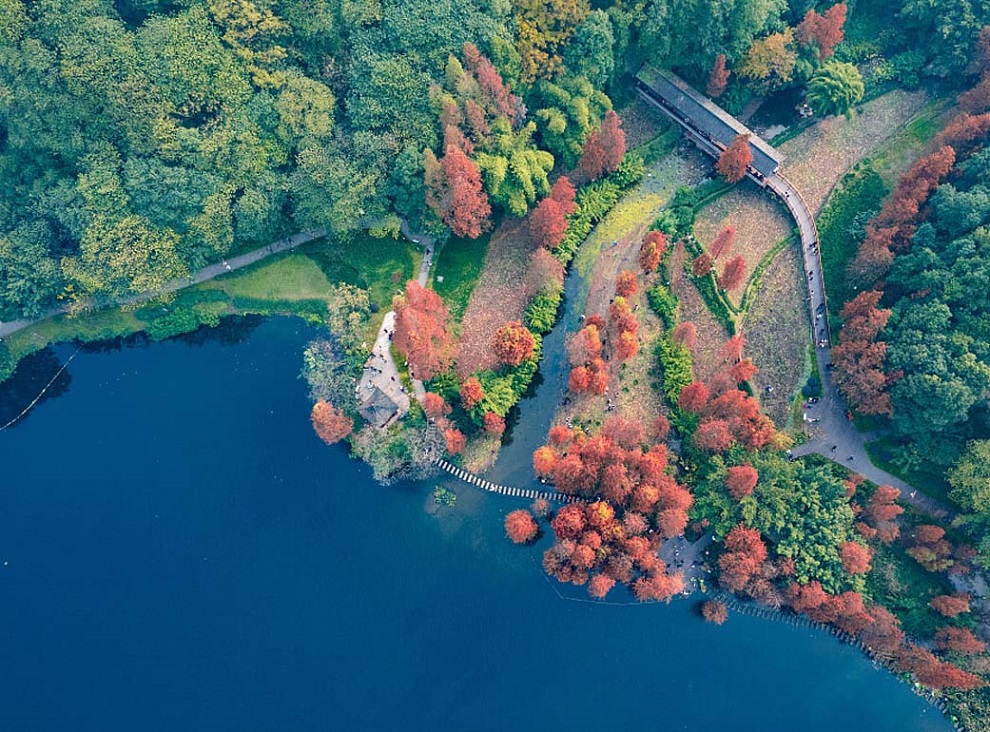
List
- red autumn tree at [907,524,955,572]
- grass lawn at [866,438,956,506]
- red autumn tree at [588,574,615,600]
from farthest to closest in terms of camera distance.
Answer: grass lawn at [866,438,956,506]
red autumn tree at [907,524,955,572]
red autumn tree at [588,574,615,600]

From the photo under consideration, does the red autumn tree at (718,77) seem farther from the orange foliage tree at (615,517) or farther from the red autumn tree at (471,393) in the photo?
the red autumn tree at (471,393)

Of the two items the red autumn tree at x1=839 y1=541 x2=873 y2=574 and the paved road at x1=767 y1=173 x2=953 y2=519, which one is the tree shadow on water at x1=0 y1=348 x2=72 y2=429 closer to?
the paved road at x1=767 y1=173 x2=953 y2=519

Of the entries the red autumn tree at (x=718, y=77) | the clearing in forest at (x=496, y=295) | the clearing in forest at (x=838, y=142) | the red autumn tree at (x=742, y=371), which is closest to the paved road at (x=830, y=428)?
the red autumn tree at (x=742, y=371)

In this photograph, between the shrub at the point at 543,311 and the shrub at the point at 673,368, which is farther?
the shrub at the point at 543,311

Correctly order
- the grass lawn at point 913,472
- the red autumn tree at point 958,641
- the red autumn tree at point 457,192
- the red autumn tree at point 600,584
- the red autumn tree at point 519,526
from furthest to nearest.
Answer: the red autumn tree at point 457,192, the grass lawn at point 913,472, the red autumn tree at point 519,526, the red autumn tree at point 958,641, the red autumn tree at point 600,584

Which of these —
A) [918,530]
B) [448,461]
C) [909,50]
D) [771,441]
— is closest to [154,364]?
[448,461]

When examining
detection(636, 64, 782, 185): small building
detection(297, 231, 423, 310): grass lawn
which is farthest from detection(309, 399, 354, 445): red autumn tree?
detection(636, 64, 782, 185): small building

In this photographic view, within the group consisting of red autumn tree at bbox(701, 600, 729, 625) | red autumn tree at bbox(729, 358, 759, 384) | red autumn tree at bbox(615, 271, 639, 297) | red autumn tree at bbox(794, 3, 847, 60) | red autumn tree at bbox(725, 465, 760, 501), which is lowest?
red autumn tree at bbox(701, 600, 729, 625)

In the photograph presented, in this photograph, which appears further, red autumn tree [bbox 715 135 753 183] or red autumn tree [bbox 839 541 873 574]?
red autumn tree [bbox 715 135 753 183]
